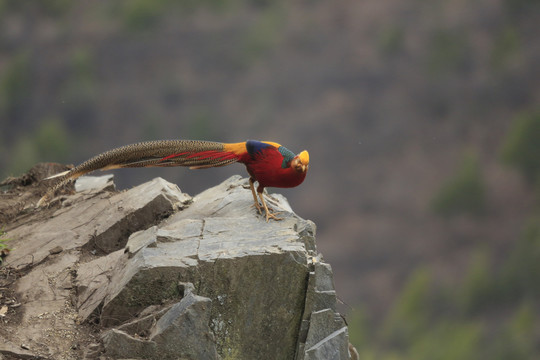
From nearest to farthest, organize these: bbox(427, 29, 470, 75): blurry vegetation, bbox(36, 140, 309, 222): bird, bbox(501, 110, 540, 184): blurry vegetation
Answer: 1. bbox(36, 140, 309, 222): bird
2. bbox(501, 110, 540, 184): blurry vegetation
3. bbox(427, 29, 470, 75): blurry vegetation

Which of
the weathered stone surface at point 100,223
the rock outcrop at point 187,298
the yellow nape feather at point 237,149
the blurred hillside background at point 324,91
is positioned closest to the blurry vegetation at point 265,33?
the blurred hillside background at point 324,91

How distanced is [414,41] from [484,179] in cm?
915

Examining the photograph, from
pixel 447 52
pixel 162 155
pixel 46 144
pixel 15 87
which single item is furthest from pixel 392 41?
pixel 162 155

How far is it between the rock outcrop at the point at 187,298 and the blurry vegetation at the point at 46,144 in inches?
1000

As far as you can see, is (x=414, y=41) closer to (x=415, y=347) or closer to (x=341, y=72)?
(x=341, y=72)

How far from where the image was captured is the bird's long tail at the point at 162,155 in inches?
345

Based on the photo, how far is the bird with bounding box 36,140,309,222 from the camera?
863 cm

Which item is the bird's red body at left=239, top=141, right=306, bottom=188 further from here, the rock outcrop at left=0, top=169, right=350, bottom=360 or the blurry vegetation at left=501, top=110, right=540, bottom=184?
the blurry vegetation at left=501, top=110, right=540, bottom=184

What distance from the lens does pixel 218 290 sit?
7.57 m

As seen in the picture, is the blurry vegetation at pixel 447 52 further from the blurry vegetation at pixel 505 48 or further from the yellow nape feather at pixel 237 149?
the yellow nape feather at pixel 237 149

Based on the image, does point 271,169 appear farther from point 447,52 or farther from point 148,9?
point 148,9

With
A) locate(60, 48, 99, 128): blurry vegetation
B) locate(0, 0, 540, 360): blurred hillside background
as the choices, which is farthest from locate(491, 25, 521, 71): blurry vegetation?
locate(60, 48, 99, 128): blurry vegetation

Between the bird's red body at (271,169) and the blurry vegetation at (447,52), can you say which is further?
the blurry vegetation at (447,52)

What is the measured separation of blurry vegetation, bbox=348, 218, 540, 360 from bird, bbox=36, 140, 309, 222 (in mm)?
20636
